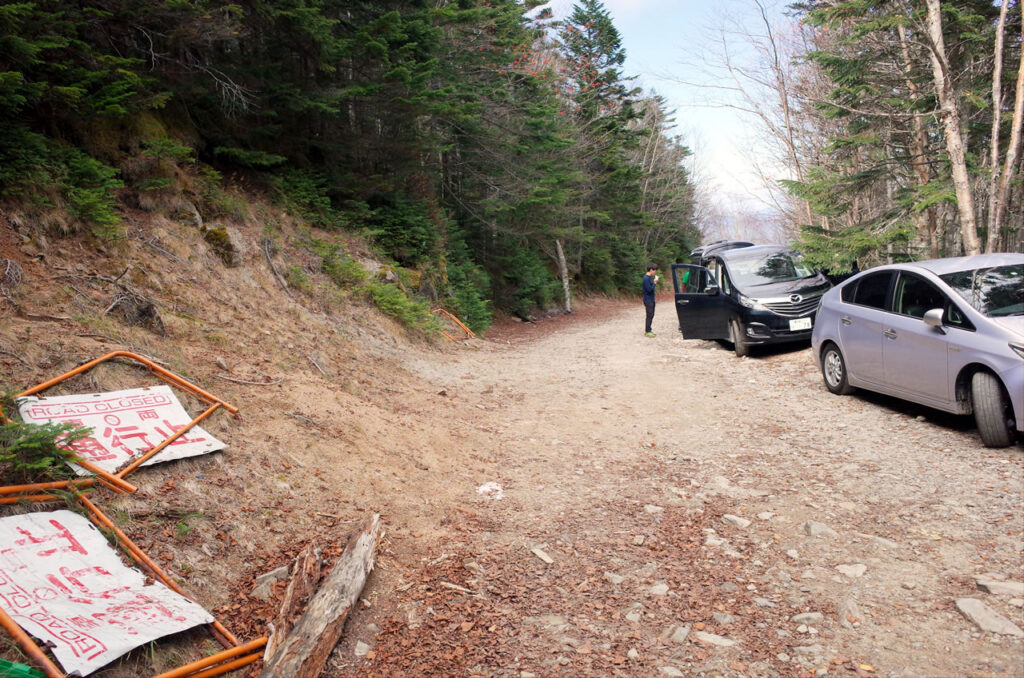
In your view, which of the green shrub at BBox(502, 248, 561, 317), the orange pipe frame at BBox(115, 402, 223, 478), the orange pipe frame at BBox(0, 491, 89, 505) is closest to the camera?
the orange pipe frame at BBox(0, 491, 89, 505)

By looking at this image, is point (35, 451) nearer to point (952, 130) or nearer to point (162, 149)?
point (162, 149)

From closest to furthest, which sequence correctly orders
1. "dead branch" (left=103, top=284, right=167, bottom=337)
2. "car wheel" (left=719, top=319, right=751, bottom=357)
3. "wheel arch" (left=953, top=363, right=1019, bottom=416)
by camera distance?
1. "wheel arch" (left=953, top=363, right=1019, bottom=416)
2. "dead branch" (left=103, top=284, right=167, bottom=337)
3. "car wheel" (left=719, top=319, right=751, bottom=357)

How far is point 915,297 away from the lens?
20.9ft

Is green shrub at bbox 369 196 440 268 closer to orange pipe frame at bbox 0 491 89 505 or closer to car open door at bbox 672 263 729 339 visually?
car open door at bbox 672 263 729 339

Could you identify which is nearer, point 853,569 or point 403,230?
point 853,569

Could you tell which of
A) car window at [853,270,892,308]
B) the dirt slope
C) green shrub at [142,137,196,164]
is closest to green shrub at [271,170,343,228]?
green shrub at [142,137,196,164]

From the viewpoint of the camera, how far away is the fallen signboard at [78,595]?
8.65ft

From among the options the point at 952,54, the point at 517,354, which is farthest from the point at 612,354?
the point at 952,54

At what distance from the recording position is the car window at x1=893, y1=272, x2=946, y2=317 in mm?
6086

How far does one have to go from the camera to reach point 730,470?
574cm

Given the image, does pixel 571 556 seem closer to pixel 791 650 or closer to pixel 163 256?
pixel 791 650

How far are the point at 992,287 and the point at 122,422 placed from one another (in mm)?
7576

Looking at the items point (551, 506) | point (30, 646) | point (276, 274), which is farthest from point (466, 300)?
point (30, 646)

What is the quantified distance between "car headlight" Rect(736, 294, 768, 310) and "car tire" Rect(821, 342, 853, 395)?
281cm
